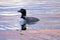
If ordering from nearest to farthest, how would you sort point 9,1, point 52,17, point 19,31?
point 19,31 → point 52,17 → point 9,1

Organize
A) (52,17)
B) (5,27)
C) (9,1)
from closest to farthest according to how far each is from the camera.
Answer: (5,27)
(52,17)
(9,1)

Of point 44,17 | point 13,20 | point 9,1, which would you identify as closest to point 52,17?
point 44,17

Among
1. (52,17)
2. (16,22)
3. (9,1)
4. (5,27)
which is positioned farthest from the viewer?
(9,1)

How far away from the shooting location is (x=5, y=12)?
307 cm

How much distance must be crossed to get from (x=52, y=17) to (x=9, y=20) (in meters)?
0.56

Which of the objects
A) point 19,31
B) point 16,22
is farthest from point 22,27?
point 16,22

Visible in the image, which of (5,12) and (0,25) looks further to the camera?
(5,12)

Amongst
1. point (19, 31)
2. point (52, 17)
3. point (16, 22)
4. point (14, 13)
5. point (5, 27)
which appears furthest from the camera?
point (14, 13)

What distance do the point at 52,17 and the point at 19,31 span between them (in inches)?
33.0

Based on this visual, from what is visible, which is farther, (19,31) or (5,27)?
(5,27)

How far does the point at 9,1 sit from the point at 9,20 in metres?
1.58

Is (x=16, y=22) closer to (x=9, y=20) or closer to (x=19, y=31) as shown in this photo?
(x=9, y=20)

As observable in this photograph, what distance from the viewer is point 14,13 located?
3.02 meters

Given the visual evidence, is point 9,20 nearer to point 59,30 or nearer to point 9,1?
point 59,30
